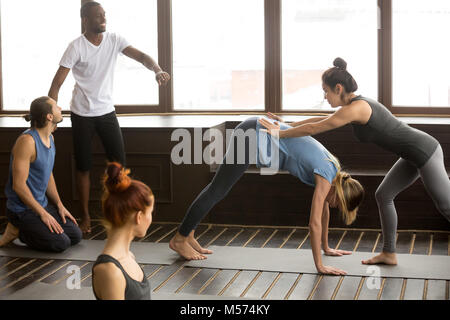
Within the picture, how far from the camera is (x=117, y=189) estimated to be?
6.97 ft

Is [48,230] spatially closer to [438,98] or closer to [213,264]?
[213,264]

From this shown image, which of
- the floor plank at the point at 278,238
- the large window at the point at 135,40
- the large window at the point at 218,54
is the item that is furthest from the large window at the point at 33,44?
the floor plank at the point at 278,238

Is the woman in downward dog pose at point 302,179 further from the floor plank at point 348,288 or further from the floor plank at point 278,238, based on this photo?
the floor plank at point 278,238

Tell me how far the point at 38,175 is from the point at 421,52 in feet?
10.7

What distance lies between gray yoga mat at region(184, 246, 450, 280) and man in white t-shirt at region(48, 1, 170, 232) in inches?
41.7

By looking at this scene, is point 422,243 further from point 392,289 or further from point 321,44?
point 321,44

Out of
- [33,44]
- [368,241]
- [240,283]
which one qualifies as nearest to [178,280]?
[240,283]

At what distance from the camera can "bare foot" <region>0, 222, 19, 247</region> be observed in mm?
4195

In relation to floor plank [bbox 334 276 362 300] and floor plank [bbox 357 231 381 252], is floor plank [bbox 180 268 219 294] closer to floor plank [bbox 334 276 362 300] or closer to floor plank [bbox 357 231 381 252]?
floor plank [bbox 334 276 362 300]

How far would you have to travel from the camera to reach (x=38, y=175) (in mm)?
4051

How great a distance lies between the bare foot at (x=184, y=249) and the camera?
3913 mm

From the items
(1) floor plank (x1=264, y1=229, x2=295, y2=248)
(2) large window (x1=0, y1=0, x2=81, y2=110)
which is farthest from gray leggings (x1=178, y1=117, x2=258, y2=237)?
(2) large window (x1=0, y1=0, x2=81, y2=110)

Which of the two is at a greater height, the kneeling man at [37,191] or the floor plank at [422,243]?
the kneeling man at [37,191]

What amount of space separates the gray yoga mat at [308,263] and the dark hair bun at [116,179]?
170 cm
